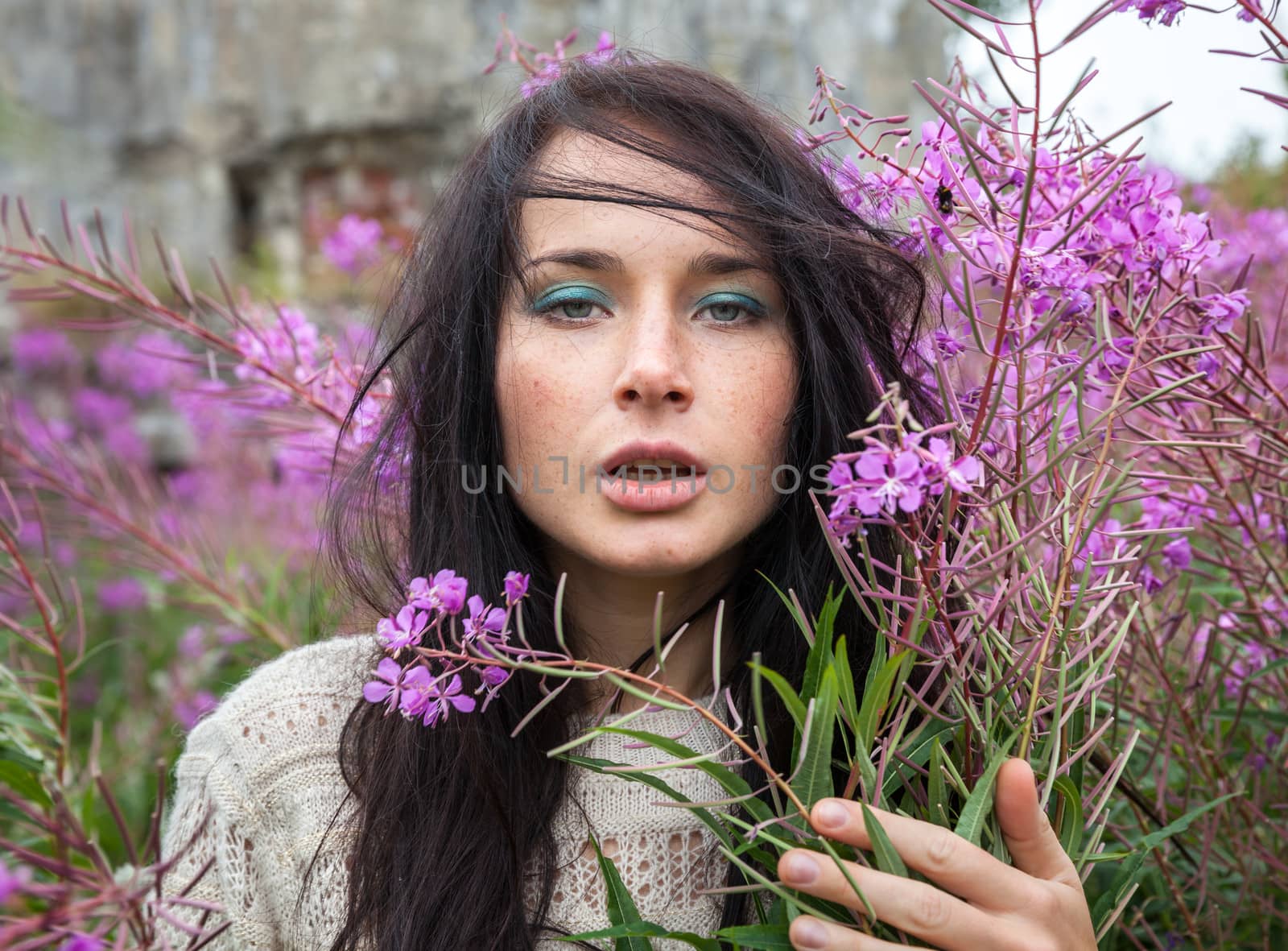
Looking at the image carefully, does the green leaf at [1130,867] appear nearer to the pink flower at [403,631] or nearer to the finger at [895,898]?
the finger at [895,898]

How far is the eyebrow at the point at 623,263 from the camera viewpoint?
3.39 feet

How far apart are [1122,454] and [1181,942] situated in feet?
1.77

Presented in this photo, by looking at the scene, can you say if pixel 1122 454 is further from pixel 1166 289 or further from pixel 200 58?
pixel 200 58

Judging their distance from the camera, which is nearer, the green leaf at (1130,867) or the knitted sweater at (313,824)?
the green leaf at (1130,867)

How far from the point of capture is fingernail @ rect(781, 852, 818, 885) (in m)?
0.68

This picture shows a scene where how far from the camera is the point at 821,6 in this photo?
227 inches

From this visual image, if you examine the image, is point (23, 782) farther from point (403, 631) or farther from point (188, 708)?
point (188, 708)

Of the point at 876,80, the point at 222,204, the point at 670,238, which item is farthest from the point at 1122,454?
the point at 222,204

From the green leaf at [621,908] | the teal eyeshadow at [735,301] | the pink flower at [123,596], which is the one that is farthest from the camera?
the pink flower at [123,596]

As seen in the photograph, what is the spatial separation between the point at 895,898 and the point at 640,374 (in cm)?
47

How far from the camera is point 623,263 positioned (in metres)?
1.03

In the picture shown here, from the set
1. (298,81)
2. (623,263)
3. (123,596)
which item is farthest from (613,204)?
(298,81)

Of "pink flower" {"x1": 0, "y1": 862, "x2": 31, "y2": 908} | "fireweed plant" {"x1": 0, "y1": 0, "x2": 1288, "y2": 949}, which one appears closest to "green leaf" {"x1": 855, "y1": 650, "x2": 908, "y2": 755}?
"fireweed plant" {"x1": 0, "y1": 0, "x2": 1288, "y2": 949}

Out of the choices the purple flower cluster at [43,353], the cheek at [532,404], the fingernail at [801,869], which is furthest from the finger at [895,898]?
the purple flower cluster at [43,353]
